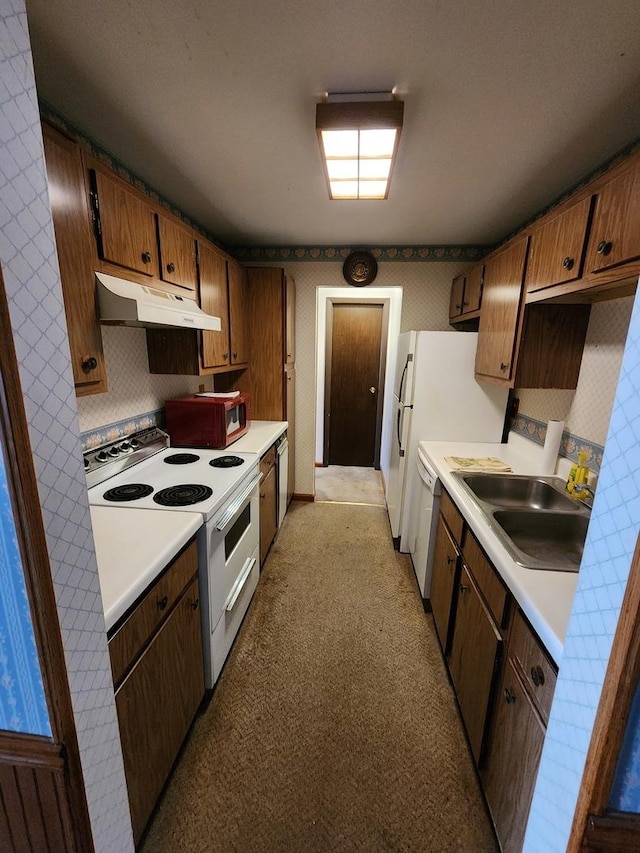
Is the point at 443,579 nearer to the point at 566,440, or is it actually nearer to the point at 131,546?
the point at 566,440

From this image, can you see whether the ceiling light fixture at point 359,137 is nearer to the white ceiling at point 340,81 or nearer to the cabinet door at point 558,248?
the white ceiling at point 340,81

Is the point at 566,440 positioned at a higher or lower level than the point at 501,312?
lower

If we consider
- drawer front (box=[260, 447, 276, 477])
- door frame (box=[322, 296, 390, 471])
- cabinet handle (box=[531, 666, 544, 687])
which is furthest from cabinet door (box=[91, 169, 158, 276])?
door frame (box=[322, 296, 390, 471])

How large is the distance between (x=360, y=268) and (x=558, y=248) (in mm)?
1777

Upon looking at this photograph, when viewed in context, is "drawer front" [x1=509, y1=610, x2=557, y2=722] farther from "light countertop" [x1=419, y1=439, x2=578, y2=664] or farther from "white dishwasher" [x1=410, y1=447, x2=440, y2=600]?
"white dishwasher" [x1=410, y1=447, x2=440, y2=600]

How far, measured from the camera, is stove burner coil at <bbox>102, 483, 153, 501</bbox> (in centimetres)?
149

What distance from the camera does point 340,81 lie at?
1.18 meters

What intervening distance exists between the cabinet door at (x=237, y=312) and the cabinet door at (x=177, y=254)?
0.53m

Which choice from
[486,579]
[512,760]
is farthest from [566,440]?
[512,760]

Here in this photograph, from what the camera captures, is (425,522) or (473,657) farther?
(425,522)

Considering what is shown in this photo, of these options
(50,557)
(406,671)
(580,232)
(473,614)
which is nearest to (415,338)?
(580,232)

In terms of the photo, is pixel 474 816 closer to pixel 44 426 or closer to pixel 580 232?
pixel 44 426

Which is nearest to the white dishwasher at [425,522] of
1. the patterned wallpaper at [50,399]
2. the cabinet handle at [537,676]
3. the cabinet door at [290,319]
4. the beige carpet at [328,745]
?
the beige carpet at [328,745]

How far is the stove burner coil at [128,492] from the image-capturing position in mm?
1494
